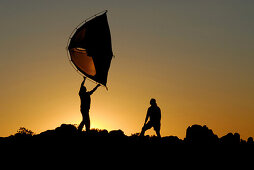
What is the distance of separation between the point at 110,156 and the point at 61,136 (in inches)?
128

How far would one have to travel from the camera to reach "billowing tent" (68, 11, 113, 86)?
85.2 feet

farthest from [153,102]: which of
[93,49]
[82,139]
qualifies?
[93,49]

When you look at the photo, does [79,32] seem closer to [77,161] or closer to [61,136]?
[61,136]

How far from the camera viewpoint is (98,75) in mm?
26281

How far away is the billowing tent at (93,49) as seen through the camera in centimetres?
2597

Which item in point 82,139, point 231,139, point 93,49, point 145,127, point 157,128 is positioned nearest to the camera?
point 82,139

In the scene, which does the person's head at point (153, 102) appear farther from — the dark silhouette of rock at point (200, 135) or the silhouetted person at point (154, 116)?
the dark silhouette of rock at point (200, 135)

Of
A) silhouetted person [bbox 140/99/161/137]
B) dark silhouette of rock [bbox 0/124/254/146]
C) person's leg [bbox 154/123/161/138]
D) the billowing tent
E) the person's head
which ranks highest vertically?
the billowing tent

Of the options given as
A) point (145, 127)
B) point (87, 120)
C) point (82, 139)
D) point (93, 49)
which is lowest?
point (82, 139)

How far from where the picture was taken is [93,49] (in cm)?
2655

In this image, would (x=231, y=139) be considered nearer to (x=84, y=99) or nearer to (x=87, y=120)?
(x=87, y=120)

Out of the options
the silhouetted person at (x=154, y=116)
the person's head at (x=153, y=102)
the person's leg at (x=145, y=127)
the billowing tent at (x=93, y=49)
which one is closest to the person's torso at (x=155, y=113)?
the silhouetted person at (x=154, y=116)

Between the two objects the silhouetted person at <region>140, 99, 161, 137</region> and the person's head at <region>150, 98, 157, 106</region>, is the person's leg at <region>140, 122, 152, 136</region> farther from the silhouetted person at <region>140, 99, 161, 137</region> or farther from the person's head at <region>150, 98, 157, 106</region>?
the person's head at <region>150, 98, 157, 106</region>

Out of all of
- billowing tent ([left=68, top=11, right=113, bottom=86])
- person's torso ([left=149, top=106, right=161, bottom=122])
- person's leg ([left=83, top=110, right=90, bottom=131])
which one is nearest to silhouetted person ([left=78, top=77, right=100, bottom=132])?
person's leg ([left=83, top=110, right=90, bottom=131])
